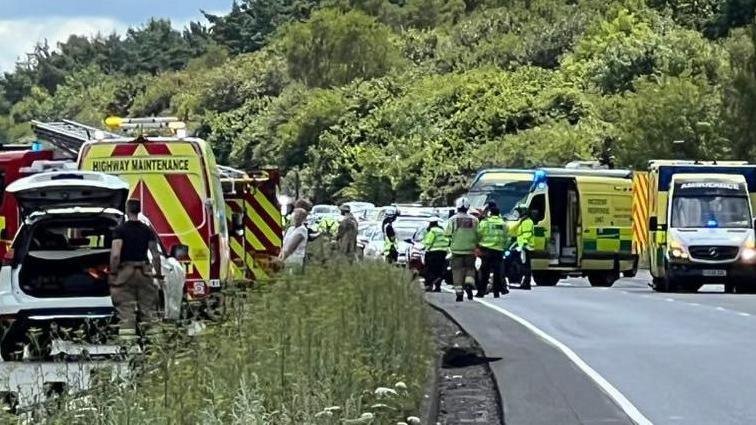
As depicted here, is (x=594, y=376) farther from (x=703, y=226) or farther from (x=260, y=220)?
(x=703, y=226)

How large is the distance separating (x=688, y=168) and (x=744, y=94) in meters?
17.7

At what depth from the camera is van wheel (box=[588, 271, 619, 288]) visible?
42.0m

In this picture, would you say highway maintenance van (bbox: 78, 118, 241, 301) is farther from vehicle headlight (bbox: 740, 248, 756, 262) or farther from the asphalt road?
vehicle headlight (bbox: 740, 248, 756, 262)

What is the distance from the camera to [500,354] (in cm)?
2028

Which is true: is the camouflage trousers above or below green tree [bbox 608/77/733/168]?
below

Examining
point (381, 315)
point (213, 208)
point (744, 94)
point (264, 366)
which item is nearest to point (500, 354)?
point (213, 208)

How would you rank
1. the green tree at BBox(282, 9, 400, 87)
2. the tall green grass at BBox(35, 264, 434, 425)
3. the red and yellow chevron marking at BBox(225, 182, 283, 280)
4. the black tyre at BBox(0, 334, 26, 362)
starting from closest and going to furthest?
the tall green grass at BBox(35, 264, 434, 425)
the black tyre at BBox(0, 334, 26, 362)
the red and yellow chevron marking at BBox(225, 182, 283, 280)
the green tree at BBox(282, 9, 400, 87)

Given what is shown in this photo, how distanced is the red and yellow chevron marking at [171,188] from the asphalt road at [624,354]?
377 cm

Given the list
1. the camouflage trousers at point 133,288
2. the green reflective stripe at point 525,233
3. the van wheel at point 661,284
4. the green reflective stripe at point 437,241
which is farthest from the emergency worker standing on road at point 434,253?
the camouflage trousers at point 133,288

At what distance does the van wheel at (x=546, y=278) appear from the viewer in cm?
4266

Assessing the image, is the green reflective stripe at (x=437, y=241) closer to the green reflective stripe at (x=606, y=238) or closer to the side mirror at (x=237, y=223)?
the side mirror at (x=237, y=223)

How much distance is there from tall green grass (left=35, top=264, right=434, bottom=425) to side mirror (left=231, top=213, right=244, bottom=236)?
38.3 ft

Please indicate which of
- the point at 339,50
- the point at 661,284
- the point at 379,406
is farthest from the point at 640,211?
the point at 339,50

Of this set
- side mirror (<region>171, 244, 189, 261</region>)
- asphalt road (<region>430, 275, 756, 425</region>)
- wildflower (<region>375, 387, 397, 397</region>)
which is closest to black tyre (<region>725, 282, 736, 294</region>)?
asphalt road (<region>430, 275, 756, 425</region>)
